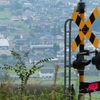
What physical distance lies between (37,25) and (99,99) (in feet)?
73.7

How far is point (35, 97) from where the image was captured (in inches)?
185

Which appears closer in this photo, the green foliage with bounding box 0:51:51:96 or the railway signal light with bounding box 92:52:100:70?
the green foliage with bounding box 0:51:51:96

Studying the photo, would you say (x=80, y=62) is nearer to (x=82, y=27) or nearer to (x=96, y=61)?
(x=96, y=61)

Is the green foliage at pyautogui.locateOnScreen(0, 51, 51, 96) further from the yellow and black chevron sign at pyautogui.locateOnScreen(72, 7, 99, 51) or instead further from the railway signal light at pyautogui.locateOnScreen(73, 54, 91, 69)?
the yellow and black chevron sign at pyautogui.locateOnScreen(72, 7, 99, 51)

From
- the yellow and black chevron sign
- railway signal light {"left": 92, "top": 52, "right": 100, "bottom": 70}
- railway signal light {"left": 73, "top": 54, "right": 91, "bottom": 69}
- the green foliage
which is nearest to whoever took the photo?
the green foliage

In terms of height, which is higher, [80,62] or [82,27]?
[82,27]

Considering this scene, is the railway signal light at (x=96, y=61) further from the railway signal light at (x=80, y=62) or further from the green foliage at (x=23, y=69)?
the green foliage at (x=23, y=69)

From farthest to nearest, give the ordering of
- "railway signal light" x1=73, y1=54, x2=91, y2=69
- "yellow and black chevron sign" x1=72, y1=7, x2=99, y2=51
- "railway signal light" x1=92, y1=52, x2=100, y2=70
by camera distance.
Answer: "yellow and black chevron sign" x1=72, y1=7, x2=99, y2=51 < "railway signal light" x1=73, y1=54, x2=91, y2=69 < "railway signal light" x1=92, y1=52, x2=100, y2=70

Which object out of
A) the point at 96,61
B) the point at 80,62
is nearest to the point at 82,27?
the point at 80,62

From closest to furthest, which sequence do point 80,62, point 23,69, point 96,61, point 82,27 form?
point 23,69, point 96,61, point 80,62, point 82,27

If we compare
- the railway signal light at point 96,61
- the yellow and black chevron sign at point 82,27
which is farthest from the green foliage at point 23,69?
the yellow and black chevron sign at point 82,27

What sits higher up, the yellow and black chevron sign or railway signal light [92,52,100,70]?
the yellow and black chevron sign

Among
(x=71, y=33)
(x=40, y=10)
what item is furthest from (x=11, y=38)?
(x=71, y=33)

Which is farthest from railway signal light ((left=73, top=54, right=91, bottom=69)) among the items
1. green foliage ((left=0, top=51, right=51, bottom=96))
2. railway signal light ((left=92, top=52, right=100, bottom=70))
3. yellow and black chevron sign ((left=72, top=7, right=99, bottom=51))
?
green foliage ((left=0, top=51, right=51, bottom=96))
